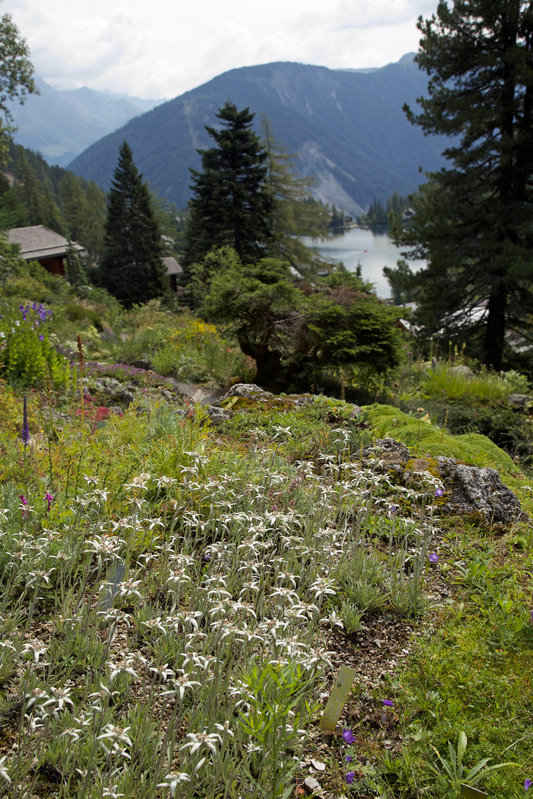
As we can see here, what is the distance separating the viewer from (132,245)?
39.7 metres

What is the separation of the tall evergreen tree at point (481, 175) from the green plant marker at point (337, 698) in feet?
40.2

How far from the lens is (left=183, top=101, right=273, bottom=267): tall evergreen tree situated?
26.0m

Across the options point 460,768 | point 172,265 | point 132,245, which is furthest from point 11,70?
point 172,265

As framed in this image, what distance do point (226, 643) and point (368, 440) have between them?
3088 millimetres

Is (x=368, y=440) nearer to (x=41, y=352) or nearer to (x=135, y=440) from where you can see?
(x=135, y=440)

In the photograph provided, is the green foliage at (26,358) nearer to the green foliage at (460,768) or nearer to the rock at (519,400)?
the green foliage at (460,768)

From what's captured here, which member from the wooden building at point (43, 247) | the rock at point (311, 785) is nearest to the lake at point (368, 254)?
the wooden building at point (43, 247)

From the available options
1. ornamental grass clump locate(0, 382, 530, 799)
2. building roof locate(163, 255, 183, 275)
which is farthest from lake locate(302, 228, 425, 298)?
ornamental grass clump locate(0, 382, 530, 799)

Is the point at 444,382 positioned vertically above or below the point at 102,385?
below

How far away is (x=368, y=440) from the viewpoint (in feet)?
15.9

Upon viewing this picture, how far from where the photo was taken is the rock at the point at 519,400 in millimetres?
8594

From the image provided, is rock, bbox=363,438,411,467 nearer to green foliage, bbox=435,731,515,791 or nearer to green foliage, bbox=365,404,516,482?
green foliage, bbox=365,404,516,482

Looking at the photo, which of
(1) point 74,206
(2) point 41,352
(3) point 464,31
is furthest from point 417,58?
(1) point 74,206

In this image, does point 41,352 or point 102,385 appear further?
point 102,385
